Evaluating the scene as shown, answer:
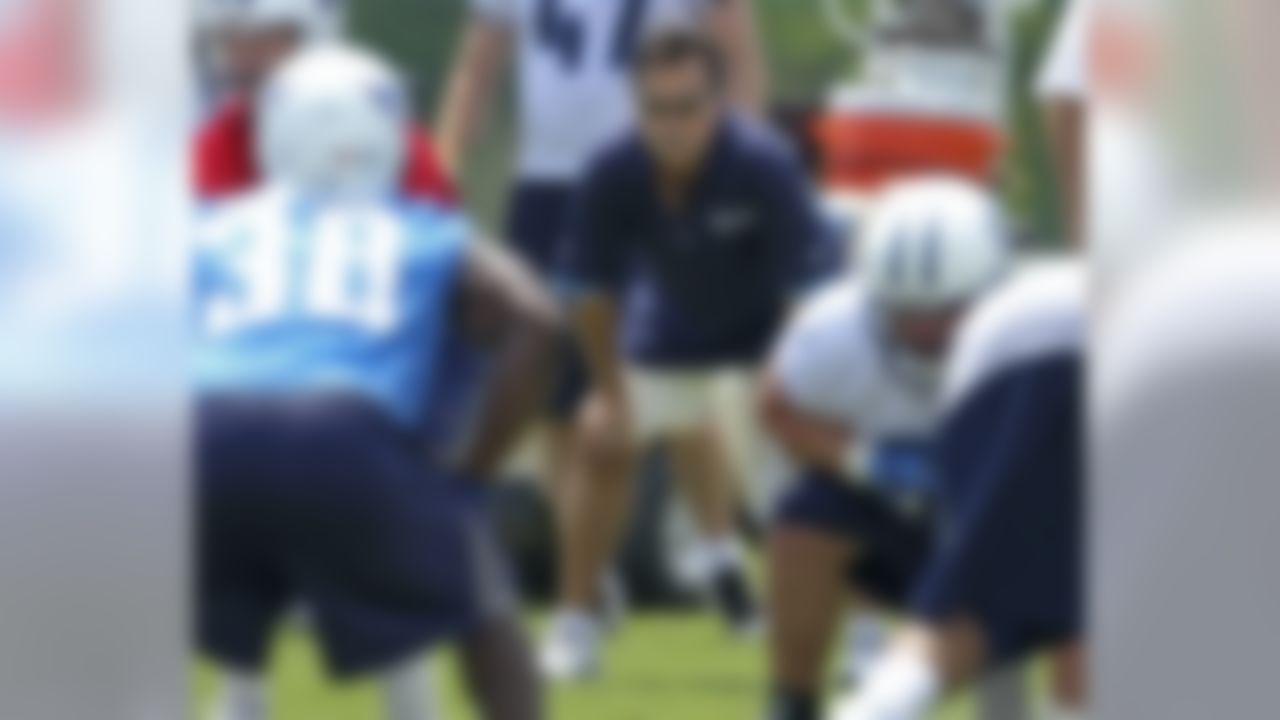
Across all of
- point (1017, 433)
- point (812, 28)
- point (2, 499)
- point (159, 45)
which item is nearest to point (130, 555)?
point (2, 499)

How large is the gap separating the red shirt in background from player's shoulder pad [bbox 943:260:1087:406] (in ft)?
5.73

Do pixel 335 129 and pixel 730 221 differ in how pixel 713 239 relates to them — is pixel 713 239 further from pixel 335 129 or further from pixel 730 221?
pixel 335 129

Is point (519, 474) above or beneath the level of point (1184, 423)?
above

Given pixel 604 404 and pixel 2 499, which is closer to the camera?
pixel 2 499

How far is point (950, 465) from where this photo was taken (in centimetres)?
532

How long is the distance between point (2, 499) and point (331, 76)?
12.3 feet

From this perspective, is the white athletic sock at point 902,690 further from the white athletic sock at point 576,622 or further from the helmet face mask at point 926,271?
the white athletic sock at point 576,622

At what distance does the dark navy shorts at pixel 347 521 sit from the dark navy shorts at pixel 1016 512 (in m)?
0.60

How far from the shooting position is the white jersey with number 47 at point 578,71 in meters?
8.16

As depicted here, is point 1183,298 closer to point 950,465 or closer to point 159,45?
point 159,45

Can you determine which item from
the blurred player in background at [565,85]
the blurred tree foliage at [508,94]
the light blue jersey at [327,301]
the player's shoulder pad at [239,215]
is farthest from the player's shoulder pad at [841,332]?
the blurred tree foliage at [508,94]

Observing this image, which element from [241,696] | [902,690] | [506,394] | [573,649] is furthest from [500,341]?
[573,649]

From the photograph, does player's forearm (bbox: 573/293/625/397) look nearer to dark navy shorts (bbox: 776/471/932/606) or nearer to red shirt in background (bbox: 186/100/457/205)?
red shirt in background (bbox: 186/100/457/205)

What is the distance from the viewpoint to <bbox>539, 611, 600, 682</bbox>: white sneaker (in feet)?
25.6
